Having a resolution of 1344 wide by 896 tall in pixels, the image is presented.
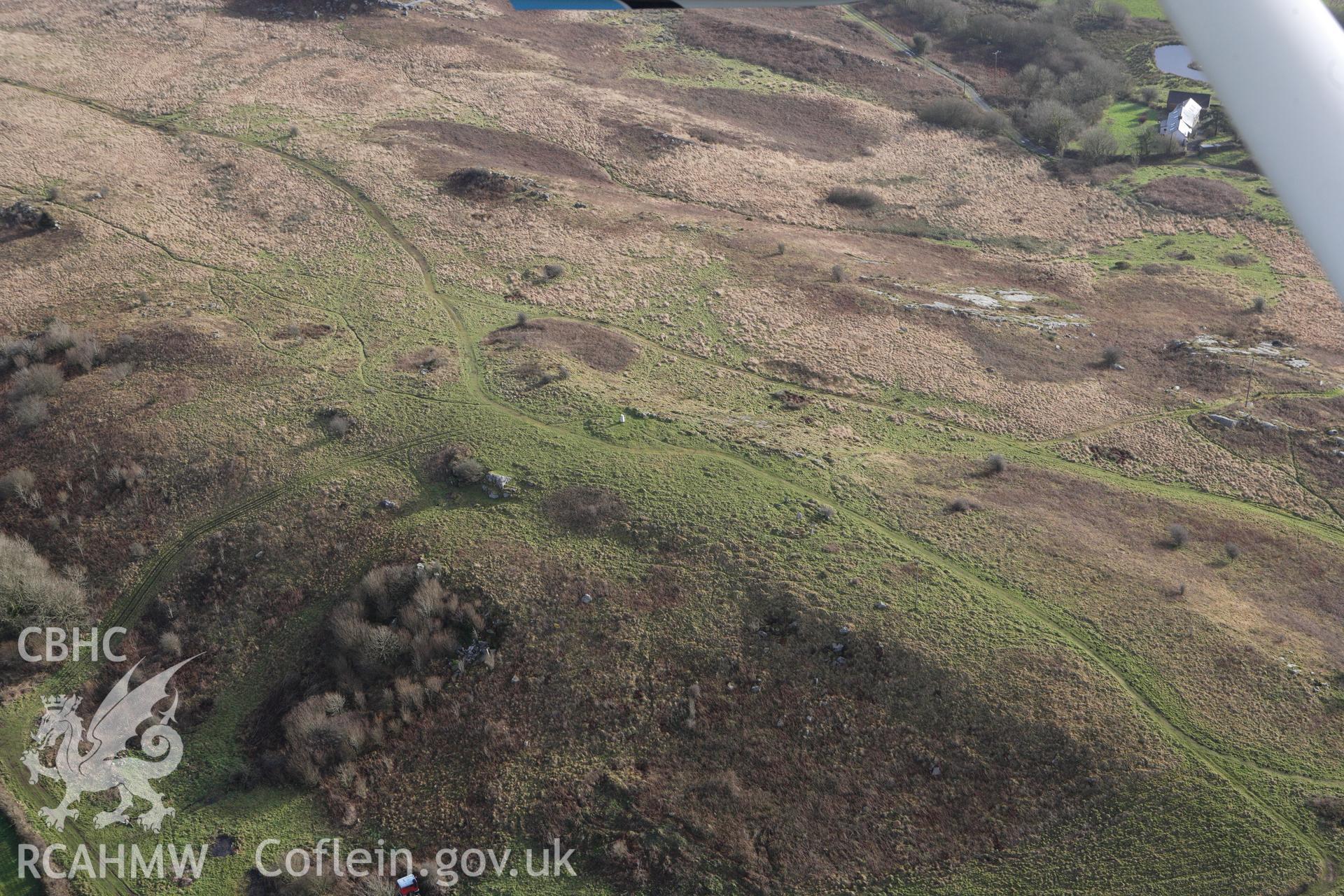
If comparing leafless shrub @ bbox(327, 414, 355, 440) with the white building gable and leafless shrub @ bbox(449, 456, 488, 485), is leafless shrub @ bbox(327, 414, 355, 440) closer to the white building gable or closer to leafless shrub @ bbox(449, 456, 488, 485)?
leafless shrub @ bbox(449, 456, 488, 485)

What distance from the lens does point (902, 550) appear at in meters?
25.1

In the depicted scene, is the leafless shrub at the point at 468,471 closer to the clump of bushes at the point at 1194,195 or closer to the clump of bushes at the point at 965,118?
the clump of bushes at the point at 1194,195

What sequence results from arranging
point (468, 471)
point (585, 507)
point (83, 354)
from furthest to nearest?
point (83, 354) < point (468, 471) < point (585, 507)

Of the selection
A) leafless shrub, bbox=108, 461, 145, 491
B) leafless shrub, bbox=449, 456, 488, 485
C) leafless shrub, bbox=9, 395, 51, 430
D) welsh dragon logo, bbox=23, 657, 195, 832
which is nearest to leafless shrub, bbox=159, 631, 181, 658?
welsh dragon logo, bbox=23, 657, 195, 832

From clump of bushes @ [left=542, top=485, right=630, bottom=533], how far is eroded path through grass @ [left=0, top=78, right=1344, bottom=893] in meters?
2.28

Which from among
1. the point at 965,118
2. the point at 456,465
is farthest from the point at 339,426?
the point at 965,118

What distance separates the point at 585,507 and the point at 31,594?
1488cm

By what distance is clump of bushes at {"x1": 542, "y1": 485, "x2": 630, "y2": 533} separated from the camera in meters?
25.8

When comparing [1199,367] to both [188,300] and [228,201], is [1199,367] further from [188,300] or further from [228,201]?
[228,201]

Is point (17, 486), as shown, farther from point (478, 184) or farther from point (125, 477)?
point (478, 184)

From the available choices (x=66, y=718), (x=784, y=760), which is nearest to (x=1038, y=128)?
(x=784, y=760)

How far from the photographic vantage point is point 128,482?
27.1 metres

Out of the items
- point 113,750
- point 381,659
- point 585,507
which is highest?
point 585,507

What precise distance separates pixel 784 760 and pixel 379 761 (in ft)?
31.8
